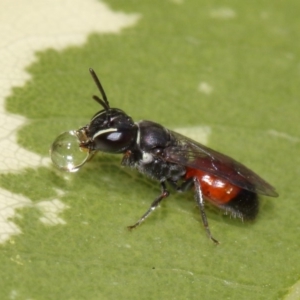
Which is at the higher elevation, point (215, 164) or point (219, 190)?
point (215, 164)

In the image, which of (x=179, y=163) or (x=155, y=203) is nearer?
(x=155, y=203)

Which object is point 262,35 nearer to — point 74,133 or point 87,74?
point 87,74

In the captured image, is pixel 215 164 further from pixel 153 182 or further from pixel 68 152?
pixel 68 152

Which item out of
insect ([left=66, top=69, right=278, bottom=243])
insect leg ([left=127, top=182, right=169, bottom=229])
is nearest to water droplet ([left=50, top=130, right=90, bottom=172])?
insect ([left=66, top=69, right=278, bottom=243])

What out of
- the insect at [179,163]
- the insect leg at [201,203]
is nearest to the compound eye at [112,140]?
the insect at [179,163]

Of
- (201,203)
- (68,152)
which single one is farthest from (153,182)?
(68,152)

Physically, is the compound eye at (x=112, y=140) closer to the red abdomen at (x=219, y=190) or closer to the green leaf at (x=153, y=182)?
the green leaf at (x=153, y=182)

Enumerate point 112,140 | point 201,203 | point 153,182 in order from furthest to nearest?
point 153,182, point 201,203, point 112,140

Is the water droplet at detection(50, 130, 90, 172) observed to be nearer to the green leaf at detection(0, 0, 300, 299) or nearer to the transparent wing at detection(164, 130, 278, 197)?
the green leaf at detection(0, 0, 300, 299)
